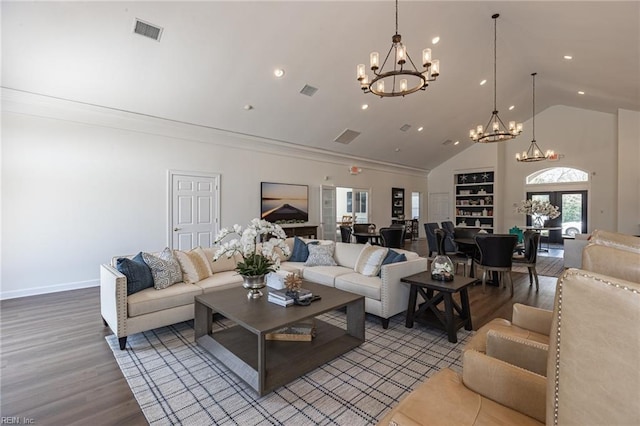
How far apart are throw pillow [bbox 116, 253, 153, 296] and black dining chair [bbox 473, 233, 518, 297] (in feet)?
16.0

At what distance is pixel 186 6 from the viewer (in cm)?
365

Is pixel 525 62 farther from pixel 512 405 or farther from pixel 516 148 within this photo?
pixel 512 405

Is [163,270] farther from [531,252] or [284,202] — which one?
[531,252]

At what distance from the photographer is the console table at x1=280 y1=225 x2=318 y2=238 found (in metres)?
7.92

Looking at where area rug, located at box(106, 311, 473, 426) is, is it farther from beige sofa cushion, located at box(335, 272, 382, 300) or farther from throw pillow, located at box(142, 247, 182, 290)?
throw pillow, located at box(142, 247, 182, 290)

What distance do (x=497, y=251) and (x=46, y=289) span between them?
734 cm

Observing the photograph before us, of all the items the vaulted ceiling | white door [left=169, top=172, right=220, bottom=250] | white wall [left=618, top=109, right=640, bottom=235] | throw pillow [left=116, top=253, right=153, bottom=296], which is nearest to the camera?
throw pillow [left=116, top=253, right=153, bottom=296]

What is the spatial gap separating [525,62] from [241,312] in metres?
8.24

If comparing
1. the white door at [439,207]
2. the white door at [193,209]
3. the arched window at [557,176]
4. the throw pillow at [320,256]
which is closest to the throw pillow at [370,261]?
the throw pillow at [320,256]

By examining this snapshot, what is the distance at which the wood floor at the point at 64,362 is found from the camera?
2.06 m

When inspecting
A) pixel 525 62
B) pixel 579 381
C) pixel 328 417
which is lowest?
pixel 328 417

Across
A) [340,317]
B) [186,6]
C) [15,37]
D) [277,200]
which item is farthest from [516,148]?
[15,37]

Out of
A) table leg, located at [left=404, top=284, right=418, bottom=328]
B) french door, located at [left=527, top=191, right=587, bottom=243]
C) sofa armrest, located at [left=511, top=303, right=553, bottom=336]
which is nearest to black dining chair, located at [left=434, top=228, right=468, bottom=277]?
table leg, located at [left=404, top=284, right=418, bottom=328]

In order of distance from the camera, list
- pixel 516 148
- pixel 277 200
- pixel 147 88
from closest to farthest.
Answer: pixel 147 88 < pixel 277 200 < pixel 516 148
